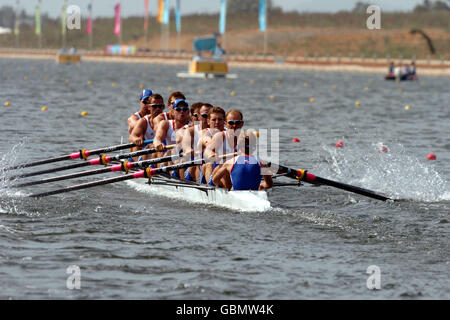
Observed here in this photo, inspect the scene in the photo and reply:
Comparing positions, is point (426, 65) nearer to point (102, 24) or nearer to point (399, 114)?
point (399, 114)

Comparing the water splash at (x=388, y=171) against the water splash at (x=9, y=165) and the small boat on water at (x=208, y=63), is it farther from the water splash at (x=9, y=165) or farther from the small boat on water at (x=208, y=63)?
the small boat on water at (x=208, y=63)

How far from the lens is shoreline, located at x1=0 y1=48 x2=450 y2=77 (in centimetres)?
8162

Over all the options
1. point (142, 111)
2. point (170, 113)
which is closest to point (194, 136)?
point (170, 113)

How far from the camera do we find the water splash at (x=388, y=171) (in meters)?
16.0

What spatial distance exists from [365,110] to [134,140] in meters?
22.3

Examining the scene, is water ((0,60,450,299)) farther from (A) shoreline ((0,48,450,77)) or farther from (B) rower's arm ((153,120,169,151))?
(A) shoreline ((0,48,450,77))

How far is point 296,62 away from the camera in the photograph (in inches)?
3666

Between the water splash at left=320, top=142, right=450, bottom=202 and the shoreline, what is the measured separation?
5642 cm

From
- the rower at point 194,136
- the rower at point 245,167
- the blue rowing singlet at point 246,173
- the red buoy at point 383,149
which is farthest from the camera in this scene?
the red buoy at point 383,149

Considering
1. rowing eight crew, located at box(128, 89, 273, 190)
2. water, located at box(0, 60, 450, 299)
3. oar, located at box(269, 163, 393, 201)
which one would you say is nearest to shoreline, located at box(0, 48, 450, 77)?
water, located at box(0, 60, 450, 299)

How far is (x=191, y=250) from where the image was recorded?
36.6ft

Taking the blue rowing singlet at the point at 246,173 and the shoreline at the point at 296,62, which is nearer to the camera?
the blue rowing singlet at the point at 246,173

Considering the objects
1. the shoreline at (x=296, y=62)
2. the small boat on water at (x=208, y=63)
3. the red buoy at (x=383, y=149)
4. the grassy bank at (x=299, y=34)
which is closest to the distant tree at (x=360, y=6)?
the grassy bank at (x=299, y=34)

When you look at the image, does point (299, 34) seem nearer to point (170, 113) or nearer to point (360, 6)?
point (360, 6)
